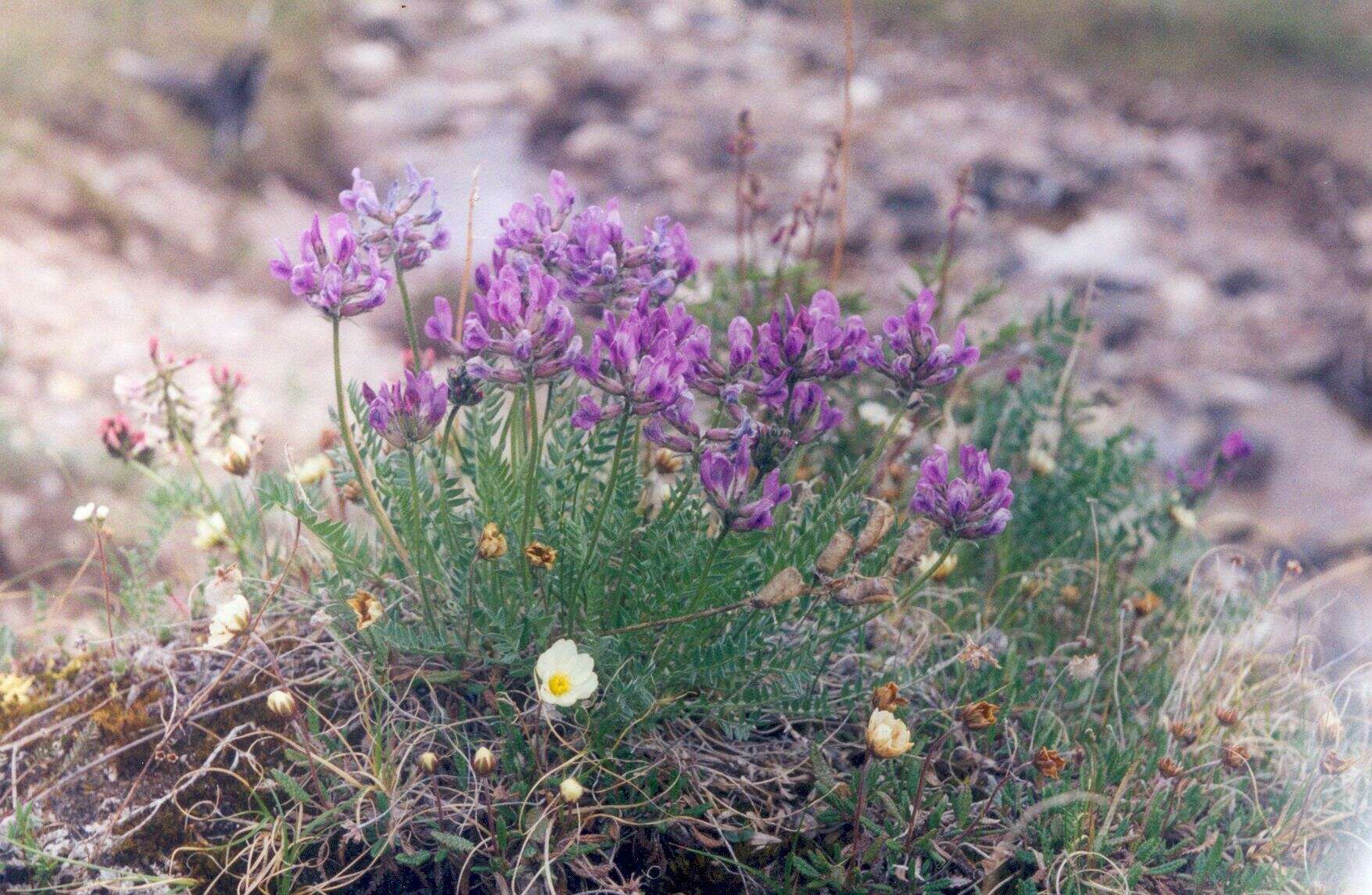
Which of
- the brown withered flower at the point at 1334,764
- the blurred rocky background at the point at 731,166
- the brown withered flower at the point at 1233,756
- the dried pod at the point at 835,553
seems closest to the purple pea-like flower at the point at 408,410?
the dried pod at the point at 835,553

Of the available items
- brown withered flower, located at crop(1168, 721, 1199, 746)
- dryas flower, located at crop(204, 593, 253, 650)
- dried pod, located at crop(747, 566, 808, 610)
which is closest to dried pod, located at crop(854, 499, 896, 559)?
dried pod, located at crop(747, 566, 808, 610)

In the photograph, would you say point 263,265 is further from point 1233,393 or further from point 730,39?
point 1233,393

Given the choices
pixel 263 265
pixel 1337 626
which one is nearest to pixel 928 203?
pixel 1337 626

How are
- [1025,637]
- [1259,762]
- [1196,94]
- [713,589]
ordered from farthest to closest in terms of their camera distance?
[1196,94], [1025,637], [1259,762], [713,589]

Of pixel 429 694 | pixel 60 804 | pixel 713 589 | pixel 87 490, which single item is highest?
pixel 713 589

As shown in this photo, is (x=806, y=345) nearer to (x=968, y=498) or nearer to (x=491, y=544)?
(x=968, y=498)

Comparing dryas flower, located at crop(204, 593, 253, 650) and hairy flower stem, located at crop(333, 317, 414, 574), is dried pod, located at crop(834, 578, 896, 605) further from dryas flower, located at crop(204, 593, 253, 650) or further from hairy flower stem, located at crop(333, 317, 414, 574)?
dryas flower, located at crop(204, 593, 253, 650)
